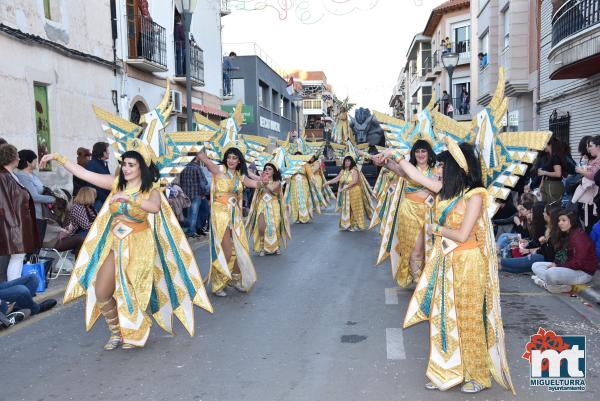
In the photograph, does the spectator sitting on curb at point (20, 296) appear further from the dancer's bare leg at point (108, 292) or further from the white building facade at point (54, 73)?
the white building facade at point (54, 73)

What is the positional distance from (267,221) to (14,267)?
156 inches

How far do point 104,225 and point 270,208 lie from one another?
4.83 meters

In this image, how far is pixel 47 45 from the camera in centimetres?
1171

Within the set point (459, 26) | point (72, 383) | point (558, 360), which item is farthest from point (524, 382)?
point (459, 26)

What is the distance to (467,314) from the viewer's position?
13.1ft

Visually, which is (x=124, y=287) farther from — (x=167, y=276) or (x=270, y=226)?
(x=270, y=226)

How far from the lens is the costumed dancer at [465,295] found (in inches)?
157

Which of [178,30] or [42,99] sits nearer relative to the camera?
[42,99]

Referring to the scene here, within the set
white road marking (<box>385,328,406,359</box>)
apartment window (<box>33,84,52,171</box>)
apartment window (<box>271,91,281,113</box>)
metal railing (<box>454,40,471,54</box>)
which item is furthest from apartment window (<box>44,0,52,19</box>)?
apartment window (<box>271,91,281,113</box>)

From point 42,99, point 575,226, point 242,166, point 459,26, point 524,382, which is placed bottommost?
point 524,382

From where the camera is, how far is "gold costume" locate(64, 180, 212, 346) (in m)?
4.96

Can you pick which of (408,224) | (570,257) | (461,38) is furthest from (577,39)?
(461,38)

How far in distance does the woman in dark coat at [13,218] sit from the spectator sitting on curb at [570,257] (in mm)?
5790

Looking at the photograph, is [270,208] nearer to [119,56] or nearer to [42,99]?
[42,99]
